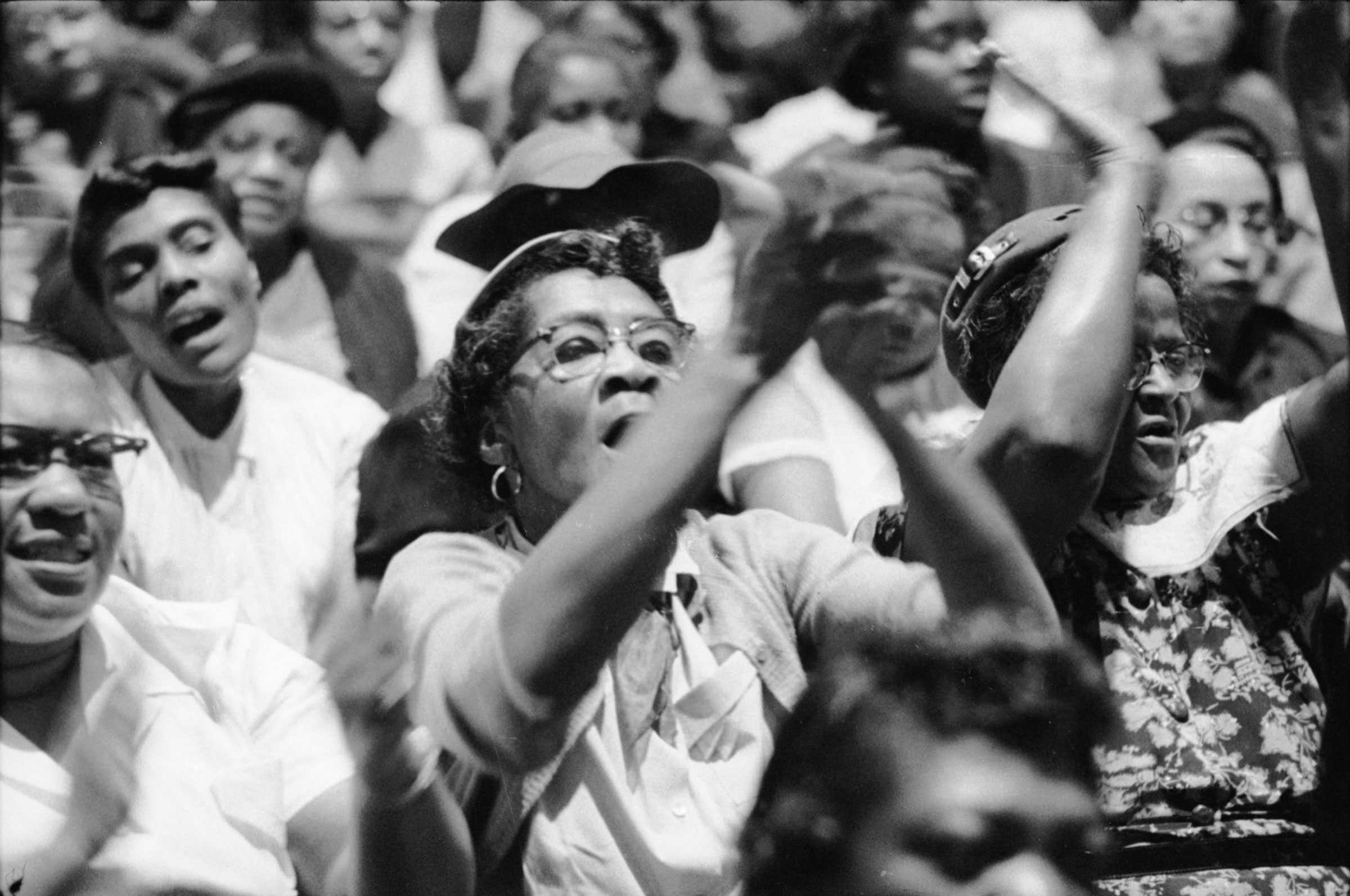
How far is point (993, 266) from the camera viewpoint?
5.79ft

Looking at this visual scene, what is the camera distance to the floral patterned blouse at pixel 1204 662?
1.63 m

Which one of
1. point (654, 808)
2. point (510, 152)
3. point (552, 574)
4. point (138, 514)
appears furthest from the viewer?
point (510, 152)

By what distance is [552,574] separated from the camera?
144 centimetres

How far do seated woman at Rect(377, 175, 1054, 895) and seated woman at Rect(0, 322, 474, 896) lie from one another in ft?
0.56

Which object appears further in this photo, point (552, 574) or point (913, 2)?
point (913, 2)

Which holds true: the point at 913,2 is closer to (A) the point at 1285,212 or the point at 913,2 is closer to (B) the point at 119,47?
(A) the point at 1285,212

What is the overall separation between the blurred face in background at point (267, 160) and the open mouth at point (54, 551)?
0.65 meters

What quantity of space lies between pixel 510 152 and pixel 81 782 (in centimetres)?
91

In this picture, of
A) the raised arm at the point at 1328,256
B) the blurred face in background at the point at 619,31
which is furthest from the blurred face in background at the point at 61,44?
the raised arm at the point at 1328,256

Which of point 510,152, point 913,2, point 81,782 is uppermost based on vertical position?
point 913,2

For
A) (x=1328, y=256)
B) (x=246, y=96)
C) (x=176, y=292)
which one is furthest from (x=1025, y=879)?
(x=246, y=96)

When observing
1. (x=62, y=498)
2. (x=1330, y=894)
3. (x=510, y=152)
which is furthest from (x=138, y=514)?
(x=1330, y=894)

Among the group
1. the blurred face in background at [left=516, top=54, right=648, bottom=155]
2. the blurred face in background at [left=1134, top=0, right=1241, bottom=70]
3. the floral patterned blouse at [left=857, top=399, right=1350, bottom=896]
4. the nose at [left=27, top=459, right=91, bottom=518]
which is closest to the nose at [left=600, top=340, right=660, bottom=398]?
the floral patterned blouse at [left=857, top=399, right=1350, bottom=896]

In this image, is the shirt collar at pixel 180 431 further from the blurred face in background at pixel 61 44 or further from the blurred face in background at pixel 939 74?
the blurred face in background at pixel 939 74
